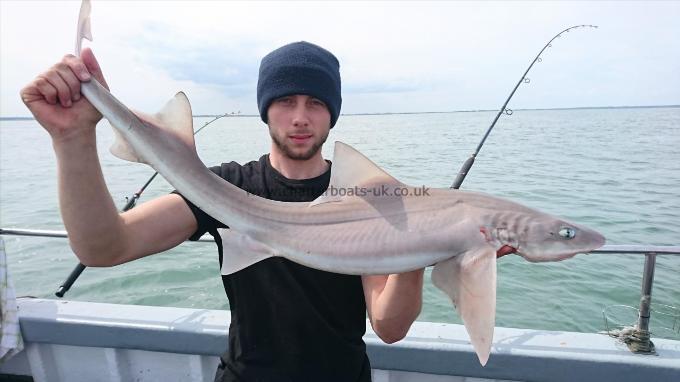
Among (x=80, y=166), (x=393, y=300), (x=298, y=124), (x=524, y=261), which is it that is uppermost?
(x=298, y=124)

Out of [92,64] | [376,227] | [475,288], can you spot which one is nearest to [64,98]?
[92,64]

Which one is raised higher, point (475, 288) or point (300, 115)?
point (300, 115)

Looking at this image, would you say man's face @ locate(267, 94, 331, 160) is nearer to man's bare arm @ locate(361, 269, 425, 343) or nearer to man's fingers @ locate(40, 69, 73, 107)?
man's bare arm @ locate(361, 269, 425, 343)

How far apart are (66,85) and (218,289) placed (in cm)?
651

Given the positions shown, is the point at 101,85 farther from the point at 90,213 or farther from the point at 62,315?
the point at 62,315

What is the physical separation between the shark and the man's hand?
168 millimetres

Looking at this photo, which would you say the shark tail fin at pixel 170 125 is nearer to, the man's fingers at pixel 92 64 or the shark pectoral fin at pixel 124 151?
the shark pectoral fin at pixel 124 151

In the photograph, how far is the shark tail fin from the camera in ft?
5.81

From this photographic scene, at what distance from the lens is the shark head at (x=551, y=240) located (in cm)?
195

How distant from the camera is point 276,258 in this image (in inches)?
89.0

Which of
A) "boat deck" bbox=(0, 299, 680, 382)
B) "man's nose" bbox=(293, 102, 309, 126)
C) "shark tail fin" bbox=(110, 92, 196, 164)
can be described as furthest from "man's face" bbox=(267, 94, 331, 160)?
"boat deck" bbox=(0, 299, 680, 382)

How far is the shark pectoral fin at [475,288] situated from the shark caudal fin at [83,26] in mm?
1760

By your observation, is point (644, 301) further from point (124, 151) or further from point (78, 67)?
point (78, 67)

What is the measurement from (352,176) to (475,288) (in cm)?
74
